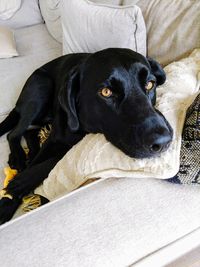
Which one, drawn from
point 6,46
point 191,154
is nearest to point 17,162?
point 191,154

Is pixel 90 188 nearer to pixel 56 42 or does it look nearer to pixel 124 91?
pixel 124 91

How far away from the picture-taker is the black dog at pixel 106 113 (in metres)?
0.82

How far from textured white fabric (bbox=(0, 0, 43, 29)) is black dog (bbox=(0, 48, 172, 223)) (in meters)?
1.25

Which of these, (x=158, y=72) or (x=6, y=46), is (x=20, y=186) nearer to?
(x=158, y=72)

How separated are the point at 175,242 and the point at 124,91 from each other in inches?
17.5

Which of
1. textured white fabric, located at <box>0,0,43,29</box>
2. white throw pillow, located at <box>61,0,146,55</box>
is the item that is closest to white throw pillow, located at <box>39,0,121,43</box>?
textured white fabric, located at <box>0,0,43,29</box>

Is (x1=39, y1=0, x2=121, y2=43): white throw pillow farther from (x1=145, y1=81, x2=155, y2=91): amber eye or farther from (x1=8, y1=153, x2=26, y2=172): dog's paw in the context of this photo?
(x1=145, y1=81, x2=155, y2=91): amber eye

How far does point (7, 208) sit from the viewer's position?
1006 millimetres

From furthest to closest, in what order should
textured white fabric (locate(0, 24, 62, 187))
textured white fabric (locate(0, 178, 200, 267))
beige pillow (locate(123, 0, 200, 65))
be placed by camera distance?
textured white fabric (locate(0, 24, 62, 187)) → beige pillow (locate(123, 0, 200, 65)) → textured white fabric (locate(0, 178, 200, 267))

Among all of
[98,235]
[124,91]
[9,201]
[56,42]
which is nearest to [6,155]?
[9,201]

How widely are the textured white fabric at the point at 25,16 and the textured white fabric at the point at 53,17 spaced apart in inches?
5.2

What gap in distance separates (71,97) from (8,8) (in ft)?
5.22

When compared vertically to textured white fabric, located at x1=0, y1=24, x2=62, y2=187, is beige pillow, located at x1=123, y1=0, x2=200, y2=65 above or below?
above

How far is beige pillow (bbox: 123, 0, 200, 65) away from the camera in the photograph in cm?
113
